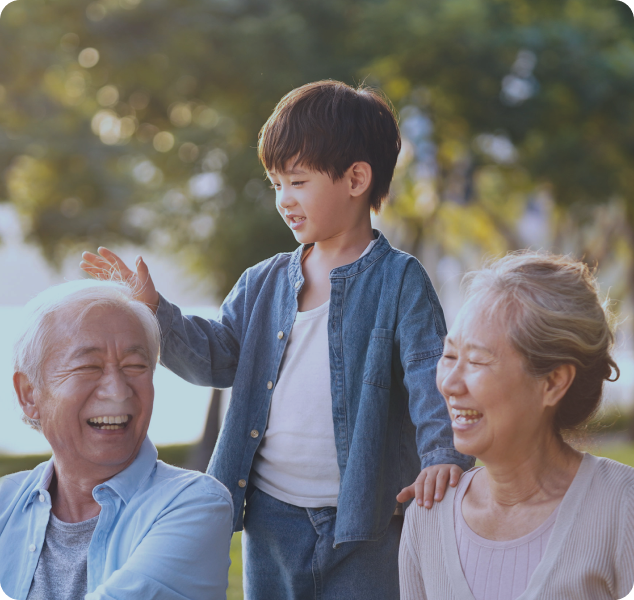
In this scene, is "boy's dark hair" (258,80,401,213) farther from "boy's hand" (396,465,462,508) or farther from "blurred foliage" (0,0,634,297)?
"blurred foliage" (0,0,634,297)

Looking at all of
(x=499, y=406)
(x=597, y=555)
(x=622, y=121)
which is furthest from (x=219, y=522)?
(x=622, y=121)

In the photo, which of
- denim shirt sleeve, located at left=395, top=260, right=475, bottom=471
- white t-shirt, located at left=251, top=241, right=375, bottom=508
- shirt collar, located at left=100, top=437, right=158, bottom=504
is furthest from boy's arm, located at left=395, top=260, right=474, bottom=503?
shirt collar, located at left=100, top=437, right=158, bottom=504

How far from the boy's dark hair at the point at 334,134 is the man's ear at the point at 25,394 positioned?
971 millimetres

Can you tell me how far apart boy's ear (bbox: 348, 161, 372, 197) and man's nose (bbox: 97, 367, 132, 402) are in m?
0.96

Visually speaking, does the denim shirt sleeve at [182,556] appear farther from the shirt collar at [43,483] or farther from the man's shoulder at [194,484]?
the shirt collar at [43,483]

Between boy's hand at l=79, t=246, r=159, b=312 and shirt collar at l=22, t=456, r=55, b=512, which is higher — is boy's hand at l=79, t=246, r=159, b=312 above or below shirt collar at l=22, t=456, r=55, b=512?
above

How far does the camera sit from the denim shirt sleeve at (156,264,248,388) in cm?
245

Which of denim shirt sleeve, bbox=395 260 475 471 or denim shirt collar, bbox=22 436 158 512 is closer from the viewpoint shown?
denim shirt collar, bbox=22 436 158 512

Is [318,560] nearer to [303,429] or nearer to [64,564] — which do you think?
[303,429]

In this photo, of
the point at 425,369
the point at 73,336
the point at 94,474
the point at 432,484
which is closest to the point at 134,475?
the point at 94,474

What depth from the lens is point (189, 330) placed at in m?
2.49

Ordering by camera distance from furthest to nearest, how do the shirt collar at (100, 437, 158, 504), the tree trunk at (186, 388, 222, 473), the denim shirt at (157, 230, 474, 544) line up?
the tree trunk at (186, 388, 222, 473), the denim shirt at (157, 230, 474, 544), the shirt collar at (100, 437, 158, 504)

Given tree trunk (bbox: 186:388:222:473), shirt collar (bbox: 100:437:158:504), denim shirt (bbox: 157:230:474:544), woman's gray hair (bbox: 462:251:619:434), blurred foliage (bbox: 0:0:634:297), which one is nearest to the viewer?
woman's gray hair (bbox: 462:251:619:434)

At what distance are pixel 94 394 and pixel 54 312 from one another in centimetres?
22
